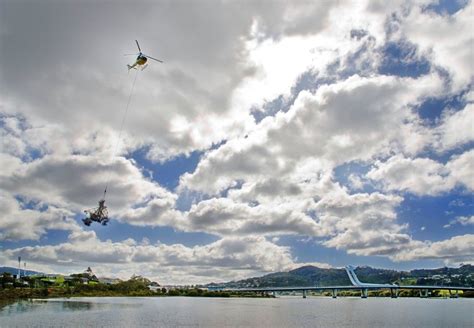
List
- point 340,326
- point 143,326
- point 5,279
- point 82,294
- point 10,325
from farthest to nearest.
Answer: point 82,294 < point 5,279 < point 340,326 < point 143,326 < point 10,325

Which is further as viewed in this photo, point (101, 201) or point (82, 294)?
point (82, 294)

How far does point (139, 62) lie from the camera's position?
4231 cm

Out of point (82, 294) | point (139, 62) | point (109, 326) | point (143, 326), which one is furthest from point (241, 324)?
point (82, 294)

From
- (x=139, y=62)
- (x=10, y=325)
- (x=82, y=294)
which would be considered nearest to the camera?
(x=139, y=62)

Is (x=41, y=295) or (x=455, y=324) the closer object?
(x=455, y=324)

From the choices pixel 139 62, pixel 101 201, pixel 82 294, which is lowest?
pixel 82 294

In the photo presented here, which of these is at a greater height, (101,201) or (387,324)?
(101,201)

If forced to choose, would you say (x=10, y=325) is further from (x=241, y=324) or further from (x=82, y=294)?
(x=82, y=294)

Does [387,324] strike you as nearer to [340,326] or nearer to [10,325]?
[340,326]

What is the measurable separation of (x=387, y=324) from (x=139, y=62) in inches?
2278

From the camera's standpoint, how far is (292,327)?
218 ft

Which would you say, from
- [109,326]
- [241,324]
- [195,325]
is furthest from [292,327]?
[109,326]

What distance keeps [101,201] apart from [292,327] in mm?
38414

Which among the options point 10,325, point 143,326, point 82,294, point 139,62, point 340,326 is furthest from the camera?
point 82,294
